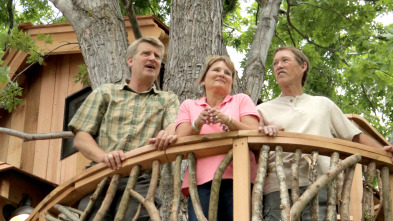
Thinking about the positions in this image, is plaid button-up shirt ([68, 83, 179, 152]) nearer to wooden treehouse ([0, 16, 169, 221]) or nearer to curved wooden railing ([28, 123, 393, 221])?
curved wooden railing ([28, 123, 393, 221])

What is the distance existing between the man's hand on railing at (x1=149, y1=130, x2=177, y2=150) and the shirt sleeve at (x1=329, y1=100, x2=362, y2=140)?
1.07 meters

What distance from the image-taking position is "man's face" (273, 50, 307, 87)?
16.9ft

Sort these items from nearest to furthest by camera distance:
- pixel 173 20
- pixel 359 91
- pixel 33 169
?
pixel 173 20 → pixel 33 169 → pixel 359 91

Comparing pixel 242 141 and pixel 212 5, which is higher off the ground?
pixel 212 5

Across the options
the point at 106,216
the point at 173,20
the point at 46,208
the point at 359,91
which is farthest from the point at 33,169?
the point at 359,91

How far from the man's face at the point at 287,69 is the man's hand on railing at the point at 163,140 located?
97 centimetres

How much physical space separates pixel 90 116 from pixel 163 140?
0.73 metres

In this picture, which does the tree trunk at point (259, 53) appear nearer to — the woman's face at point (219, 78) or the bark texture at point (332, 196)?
the woman's face at point (219, 78)

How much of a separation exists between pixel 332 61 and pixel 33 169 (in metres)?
4.63

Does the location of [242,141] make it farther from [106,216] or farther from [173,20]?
[173,20]

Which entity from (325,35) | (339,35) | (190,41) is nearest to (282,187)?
(190,41)

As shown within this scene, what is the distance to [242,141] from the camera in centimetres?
444

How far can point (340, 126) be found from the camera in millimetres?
4977

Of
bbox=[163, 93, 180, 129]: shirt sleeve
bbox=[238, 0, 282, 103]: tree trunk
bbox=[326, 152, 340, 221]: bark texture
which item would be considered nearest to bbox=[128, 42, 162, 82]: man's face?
bbox=[163, 93, 180, 129]: shirt sleeve
